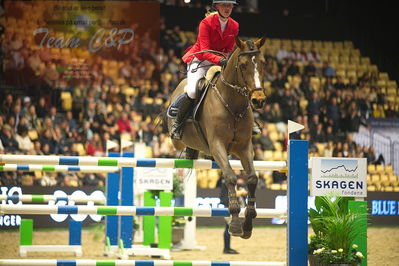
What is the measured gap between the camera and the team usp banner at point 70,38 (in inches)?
636

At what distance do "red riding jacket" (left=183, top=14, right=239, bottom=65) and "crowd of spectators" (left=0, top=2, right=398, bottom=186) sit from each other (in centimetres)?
656

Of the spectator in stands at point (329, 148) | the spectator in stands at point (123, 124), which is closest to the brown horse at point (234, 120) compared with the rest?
the spectator in stands at point (123, 124)

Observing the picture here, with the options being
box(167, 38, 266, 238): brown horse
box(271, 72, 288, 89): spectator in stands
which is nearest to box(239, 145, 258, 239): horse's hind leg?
box(167, 38, 266, 238): brown horse

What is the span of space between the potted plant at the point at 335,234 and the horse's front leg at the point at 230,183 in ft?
3.15

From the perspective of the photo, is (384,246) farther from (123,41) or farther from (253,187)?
(123,41)

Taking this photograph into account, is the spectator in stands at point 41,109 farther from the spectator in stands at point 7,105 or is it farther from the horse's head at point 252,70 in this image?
the horse's head at point 252,70

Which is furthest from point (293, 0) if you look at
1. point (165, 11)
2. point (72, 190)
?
point (72, 190)

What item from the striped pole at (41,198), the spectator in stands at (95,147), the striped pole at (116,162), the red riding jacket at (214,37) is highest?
the red riding jacket at (214,37)

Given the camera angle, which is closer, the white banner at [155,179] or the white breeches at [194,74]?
the white breeches at [194,74]

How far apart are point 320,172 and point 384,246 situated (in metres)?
5.75

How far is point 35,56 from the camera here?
16.4 meters

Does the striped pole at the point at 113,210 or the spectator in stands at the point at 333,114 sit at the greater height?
the spectator in stands at the point at 333,114

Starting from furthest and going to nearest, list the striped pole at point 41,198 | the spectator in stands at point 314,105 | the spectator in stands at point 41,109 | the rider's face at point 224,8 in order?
the spectator in stands at point 314,105
the spectator in stands at point 41,109
the striped pole at point 41,198
the rider's face at point 224,8

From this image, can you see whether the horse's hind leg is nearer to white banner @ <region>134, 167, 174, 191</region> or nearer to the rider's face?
the rider's face
